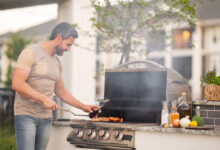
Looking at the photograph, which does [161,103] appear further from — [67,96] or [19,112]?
[19,112]

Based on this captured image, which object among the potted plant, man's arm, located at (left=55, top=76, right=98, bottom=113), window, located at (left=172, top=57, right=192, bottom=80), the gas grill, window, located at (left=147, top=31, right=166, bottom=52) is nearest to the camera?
the gas grill

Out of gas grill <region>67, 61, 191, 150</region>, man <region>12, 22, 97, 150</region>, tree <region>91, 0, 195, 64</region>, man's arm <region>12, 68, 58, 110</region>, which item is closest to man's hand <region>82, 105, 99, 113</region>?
gas grill <region>67, 61, 191, 150</region>

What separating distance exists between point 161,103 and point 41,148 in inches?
45.5

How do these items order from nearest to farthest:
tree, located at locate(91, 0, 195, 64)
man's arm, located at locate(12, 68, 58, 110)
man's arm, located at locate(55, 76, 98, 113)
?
1. man's arm, located at locate(12, 68, 58, 110)
2. man's arm, located at locate(55, 76, 98, 113)
3. tree, located at locate(91, 0, 195, 64)

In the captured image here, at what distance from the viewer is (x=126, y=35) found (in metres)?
5.03

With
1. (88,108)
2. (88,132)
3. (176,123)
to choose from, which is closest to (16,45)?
(88,108)

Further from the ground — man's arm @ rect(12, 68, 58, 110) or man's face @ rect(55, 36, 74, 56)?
man's face @ rect(55, 36, 74, 56)

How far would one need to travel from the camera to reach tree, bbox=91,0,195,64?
16.2 ft

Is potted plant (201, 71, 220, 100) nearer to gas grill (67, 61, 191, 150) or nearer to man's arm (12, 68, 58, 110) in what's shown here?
gas grill (67, 61, 191, 150)

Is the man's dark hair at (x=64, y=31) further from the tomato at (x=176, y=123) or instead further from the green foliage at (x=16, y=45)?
the green foliage at (x=16, y=45)

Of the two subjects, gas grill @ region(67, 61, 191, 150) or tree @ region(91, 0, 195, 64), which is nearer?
gas grill @ region(67, 61, 191, 150)

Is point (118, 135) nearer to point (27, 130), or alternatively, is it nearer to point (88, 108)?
point (88, 108)

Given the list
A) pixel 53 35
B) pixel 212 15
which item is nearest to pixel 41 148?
pixel 53 35

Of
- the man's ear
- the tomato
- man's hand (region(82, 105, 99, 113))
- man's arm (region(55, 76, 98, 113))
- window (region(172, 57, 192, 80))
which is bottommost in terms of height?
the tomato
